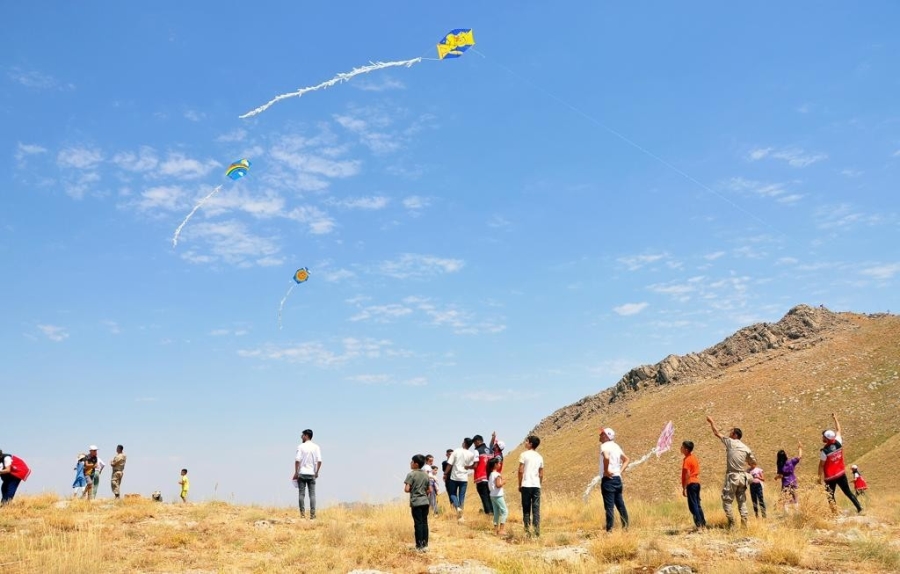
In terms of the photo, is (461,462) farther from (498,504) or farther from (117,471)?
(117,471)

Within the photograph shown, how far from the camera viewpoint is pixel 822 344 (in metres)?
69.2

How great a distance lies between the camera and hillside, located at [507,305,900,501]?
1891 inches

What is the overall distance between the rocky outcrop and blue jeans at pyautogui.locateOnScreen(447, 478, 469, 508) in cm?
6607

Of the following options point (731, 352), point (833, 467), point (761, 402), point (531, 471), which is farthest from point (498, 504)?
point (731, 352)

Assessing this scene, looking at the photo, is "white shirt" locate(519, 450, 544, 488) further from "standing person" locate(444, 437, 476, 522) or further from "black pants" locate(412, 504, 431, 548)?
"standing person" locate(444, 437, 476, 522)

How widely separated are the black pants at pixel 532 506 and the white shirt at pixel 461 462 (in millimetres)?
2847

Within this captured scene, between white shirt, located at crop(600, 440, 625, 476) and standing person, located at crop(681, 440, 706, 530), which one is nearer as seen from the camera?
white shirt, located at crop(600, 440, 625, 476)

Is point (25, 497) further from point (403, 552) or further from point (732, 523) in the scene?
point (732, 523)

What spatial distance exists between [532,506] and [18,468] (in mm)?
12503

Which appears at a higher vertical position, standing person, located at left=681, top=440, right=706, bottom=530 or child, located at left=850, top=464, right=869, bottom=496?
standing person, located at left=681, top=440, right=706, bottom=530

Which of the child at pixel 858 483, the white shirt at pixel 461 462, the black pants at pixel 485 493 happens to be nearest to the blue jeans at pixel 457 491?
the white shirt at pixel 461 462

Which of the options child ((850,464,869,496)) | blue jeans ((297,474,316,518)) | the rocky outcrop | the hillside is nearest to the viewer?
blue jeans ((297,474,316,518))

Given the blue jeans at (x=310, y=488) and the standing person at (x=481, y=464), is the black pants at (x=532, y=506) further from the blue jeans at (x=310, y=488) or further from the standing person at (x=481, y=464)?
the blue jeans at (x=310, y=488)

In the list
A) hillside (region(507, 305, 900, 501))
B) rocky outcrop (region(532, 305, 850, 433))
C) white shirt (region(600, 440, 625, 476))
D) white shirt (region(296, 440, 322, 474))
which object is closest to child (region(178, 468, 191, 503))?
white shirt (region(296, 440, 322, 474))
